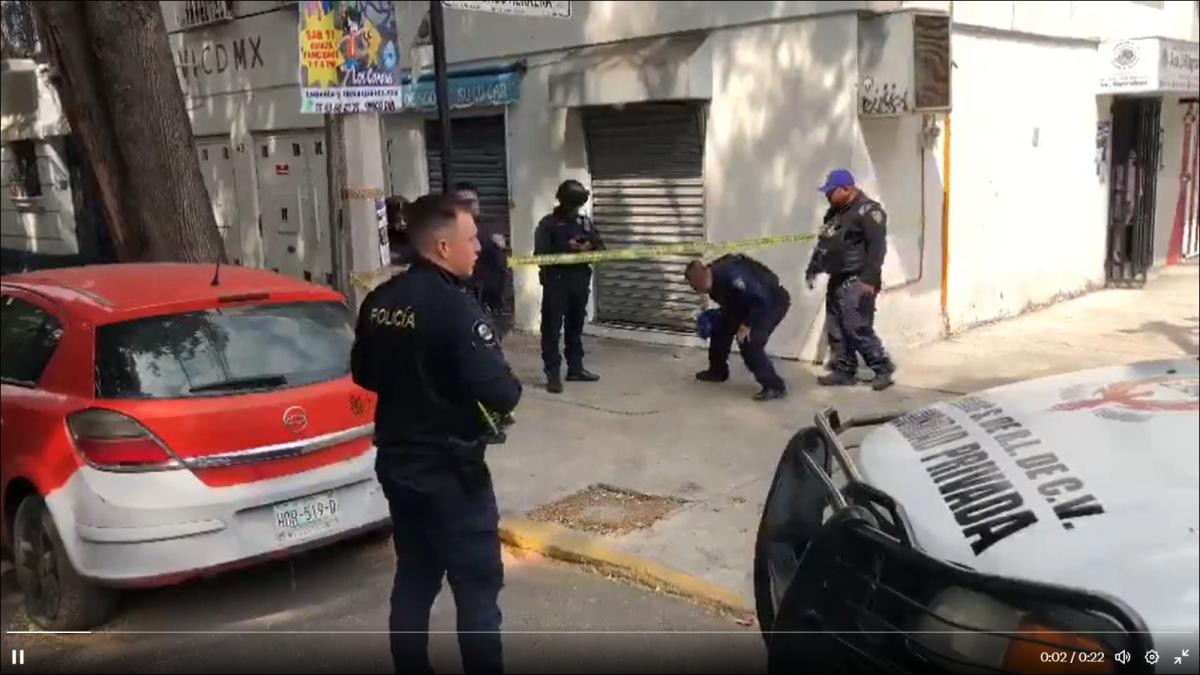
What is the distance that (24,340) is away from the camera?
193 inches

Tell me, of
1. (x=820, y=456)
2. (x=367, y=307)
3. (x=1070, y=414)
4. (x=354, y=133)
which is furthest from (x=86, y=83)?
(x=1070, y=414)

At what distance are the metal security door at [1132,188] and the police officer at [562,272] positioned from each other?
7549 mm

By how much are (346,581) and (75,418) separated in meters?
1.42

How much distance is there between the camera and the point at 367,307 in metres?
3.54

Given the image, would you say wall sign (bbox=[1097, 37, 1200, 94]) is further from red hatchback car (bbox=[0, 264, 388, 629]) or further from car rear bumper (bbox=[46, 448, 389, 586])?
car rear bumper (bbox=[46, 448, 389, 586])

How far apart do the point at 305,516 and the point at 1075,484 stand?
3.19 metres

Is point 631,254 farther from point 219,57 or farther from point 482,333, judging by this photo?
point 219,57

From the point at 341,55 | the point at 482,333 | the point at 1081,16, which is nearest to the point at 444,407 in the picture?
the point at 482,333

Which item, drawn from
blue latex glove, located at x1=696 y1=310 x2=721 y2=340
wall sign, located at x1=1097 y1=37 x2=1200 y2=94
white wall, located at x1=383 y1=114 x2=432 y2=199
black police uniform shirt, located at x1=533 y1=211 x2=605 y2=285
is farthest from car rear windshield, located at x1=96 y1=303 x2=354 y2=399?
wall sign, located at x1=1097 y1=37 x2=1200 y2=94

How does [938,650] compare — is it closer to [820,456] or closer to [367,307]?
[820,456]

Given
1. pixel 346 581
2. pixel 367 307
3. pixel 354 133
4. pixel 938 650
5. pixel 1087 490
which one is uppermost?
pixel 354 133

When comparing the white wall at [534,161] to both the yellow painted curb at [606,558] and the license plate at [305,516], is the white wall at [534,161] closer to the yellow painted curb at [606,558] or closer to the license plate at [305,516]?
the yellow painted curb at [606,558]

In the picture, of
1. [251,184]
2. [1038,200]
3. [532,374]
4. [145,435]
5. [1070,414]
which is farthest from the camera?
[251,184]

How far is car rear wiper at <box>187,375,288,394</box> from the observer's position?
454cm
